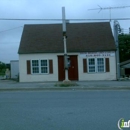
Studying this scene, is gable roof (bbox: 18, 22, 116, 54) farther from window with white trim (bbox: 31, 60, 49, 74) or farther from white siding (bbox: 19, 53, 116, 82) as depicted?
window with white trim (bbox: 31, 60, 49, 74)

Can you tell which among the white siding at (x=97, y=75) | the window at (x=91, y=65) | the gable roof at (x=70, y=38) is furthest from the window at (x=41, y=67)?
the window at (x=91, y=65)

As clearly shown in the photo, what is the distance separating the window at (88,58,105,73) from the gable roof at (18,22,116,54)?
3.05ft

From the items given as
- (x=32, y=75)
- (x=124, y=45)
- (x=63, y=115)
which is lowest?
(x=63, y=115)

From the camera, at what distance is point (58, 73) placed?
29.9 meters

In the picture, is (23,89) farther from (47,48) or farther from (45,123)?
(45,123)

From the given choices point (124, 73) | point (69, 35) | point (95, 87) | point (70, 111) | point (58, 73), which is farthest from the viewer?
point (124, 73)

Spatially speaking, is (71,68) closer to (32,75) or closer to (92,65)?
(92,65)

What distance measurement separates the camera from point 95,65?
2994 centimetres

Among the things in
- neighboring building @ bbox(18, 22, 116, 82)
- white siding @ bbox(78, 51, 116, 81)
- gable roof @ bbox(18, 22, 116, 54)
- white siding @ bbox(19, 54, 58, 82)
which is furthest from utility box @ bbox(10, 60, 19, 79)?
white siding @ bbox(78, 51, 116, 81)

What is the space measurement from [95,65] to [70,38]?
378 cm

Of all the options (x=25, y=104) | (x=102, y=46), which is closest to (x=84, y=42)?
(x=102, y=46)

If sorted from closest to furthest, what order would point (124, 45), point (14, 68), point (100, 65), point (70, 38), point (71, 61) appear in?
point (71, 61) < point (100, 65) < point (70, 38) < point (14, 68) < point (124, 45)

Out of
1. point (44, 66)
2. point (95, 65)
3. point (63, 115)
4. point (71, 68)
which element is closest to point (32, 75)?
point (44, 66)

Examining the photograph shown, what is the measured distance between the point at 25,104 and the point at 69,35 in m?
19.5
